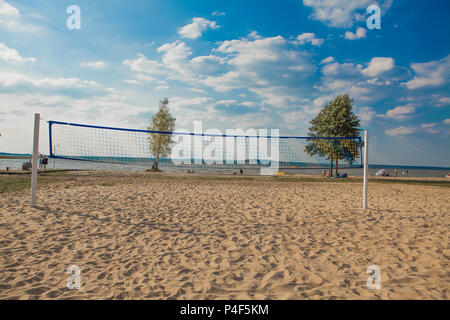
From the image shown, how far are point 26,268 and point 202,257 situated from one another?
2347mm

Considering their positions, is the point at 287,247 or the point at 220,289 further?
the point at 287,247

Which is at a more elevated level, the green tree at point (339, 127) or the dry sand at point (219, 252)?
the green tree at point (339, 127)

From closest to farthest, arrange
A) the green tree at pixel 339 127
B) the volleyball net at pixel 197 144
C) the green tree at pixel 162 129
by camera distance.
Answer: the volleyball net at pixel 197 144, the green tree at pixel 339 127, the green tree at pixel 162 129

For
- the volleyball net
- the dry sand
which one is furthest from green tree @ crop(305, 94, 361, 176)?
the dry sand

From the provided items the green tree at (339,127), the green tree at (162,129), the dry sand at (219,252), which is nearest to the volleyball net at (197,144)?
the green tree at (339,127)

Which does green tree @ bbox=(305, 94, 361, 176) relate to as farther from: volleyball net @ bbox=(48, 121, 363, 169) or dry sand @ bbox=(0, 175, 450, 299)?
dry sand @ bbox=(0, 175, 450, 299)

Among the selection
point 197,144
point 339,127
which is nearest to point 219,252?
point 197,144

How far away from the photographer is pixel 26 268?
3100 mm

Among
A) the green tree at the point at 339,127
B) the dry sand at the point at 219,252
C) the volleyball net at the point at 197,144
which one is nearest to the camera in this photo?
the dry sand at the point at 219,252

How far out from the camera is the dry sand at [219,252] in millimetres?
2711

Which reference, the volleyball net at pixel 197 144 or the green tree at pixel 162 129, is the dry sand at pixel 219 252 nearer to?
the volleyball net at pixel 197 144
